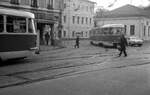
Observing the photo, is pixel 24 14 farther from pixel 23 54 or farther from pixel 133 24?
pixel 133 24

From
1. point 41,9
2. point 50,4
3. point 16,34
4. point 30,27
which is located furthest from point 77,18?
point 16,34

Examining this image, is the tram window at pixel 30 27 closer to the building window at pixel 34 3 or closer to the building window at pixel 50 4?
the building window at pixel 34 3

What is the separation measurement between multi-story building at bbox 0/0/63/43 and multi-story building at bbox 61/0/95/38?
23.9 m

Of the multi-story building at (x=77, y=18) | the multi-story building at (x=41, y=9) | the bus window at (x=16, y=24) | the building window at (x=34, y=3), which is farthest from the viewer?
the multi-story building at (x=77, y=18)

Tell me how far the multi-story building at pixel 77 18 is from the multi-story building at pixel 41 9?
23.9 m

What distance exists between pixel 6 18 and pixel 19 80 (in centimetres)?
513

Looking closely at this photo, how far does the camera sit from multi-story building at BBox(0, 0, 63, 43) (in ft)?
94.8

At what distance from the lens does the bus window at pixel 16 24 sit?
1325 centimetres

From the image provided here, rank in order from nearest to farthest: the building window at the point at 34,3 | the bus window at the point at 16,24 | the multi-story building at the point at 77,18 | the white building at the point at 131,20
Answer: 1. the bus window at the point at 16,24
2. the building window at the point at 34,3
3. the white building at the point at 131,20
4. the multi-story building at the point at 77,18

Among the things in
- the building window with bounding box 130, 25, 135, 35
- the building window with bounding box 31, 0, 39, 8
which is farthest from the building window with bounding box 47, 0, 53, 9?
the building window with bounding box 130, 25, 135, 35

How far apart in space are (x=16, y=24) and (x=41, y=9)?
1886 cm

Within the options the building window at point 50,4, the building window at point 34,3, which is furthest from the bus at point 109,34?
the building window at point 34,3

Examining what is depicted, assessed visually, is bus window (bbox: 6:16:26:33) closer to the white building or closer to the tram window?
the tram window

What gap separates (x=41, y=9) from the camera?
32156mm
